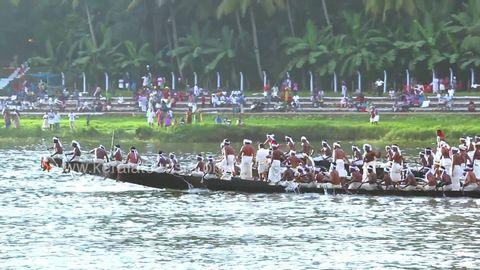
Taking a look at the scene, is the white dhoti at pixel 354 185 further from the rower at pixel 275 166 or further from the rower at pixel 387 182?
the rower at pixel 275 166

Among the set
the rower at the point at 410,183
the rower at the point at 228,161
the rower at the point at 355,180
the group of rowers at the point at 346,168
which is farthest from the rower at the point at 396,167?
the rower at the point at 228,161

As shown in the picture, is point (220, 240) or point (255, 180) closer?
point (220, 240)

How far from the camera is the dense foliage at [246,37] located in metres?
90.1

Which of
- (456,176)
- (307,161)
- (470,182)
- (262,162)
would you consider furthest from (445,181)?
(262,162)

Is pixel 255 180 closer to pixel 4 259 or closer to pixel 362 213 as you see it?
pixel 362 213

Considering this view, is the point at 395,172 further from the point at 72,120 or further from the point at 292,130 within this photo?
the point at 72,120

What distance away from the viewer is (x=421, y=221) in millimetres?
48281

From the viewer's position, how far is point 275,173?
55188 mm

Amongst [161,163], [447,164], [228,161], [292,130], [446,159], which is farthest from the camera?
[292,130]

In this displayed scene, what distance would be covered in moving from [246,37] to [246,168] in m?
42.1

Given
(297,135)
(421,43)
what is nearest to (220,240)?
(297,135)

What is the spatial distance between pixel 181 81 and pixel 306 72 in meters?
7.93

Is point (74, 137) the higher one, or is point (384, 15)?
point (384, 15)

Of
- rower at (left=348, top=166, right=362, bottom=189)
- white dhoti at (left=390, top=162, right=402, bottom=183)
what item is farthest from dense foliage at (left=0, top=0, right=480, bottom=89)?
rower at (left=348, top=166, right=362, bottom=189)
